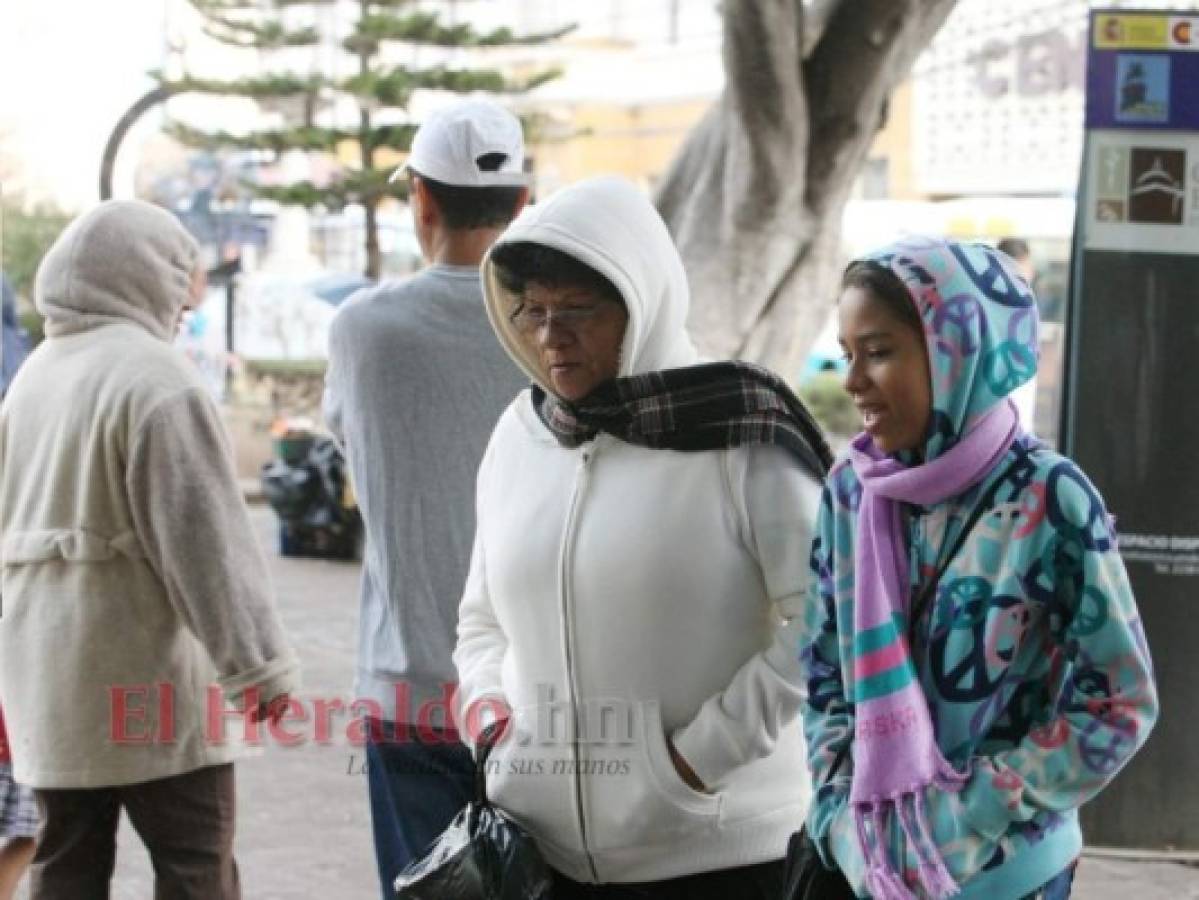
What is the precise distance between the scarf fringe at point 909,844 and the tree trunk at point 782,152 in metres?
5.44

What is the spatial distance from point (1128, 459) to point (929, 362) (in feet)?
12.9

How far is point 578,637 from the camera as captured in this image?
10.9ft

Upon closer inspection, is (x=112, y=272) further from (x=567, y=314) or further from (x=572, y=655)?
(x=572, y=655)

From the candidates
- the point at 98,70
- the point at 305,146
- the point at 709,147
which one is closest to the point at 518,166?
Result: the point at 709,147

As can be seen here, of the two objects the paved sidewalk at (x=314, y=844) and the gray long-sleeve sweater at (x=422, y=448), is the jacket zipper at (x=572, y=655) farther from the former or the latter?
the paved sidewalk at (x=314, y=844)

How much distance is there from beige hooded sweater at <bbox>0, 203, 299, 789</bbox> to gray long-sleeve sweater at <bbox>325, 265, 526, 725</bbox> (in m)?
0.43

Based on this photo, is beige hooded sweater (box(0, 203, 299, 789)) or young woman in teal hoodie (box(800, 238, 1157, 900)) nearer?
young woman in teal hoodie (box(800, 238, 1157, 900))

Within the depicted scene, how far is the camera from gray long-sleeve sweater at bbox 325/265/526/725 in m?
4.16

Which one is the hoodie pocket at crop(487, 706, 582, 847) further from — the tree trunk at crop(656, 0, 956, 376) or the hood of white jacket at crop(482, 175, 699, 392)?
the tree trunk at crop(656, 0, 956, 376)

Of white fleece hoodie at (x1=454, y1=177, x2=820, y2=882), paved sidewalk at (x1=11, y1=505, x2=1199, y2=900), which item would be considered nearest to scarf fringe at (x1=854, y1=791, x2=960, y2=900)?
white fleece hoodie at (x1=454, y1=177, x2=820, y2=882)

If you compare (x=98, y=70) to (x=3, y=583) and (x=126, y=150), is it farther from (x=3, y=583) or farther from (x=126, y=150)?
(x=3, y=583)

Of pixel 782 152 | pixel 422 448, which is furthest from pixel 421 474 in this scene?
pixel 782 152

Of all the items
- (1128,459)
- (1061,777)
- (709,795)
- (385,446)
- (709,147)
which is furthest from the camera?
(709,147)

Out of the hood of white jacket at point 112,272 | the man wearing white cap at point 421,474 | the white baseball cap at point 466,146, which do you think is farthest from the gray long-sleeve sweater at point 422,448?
the hood of white jacket at point 112,272
